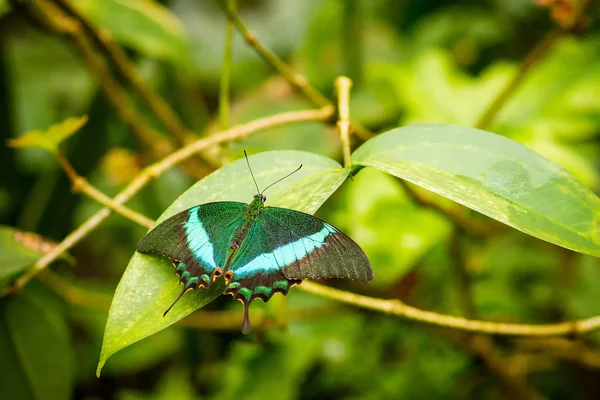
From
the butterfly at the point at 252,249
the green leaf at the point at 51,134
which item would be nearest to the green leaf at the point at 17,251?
the green leaf at the point at 51,134

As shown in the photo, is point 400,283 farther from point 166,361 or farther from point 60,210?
point 166,361

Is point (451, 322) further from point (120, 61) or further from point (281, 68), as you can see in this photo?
point (120, 61)

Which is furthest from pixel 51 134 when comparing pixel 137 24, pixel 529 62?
pixel 529 62

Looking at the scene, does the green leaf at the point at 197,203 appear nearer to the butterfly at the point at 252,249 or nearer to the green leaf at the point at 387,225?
the butterfly at the point at 252,249

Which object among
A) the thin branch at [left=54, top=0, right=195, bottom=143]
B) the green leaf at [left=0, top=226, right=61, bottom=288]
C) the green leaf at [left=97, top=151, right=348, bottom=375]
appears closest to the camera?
the green leaf at [left=97, top=151, right=348, bottom=375]

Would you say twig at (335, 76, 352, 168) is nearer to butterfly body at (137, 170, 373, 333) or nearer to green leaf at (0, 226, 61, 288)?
butterfly body at (137, 170, 373, 333)

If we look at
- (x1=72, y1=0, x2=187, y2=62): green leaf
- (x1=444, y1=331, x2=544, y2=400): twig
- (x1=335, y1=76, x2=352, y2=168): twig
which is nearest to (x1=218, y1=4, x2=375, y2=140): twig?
(x1=335, y1=76, x2=352, y2=168): twig

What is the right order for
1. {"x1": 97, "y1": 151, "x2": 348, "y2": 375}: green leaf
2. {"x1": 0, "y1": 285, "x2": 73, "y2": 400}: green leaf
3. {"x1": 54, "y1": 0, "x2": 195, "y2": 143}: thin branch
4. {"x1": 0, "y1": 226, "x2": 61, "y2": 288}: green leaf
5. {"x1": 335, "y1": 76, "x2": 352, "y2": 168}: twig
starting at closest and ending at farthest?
{"x1": 97, "y1": 151, "x2": 348, "y2": 375}: green leaf → {"x1": 335, "y1": 76, "x2": 352, "y2": 168}: twig → {"x1": 0, "y1": 226, "x2": 61, "y2": 288}: green leaf → {"x1": 0, "y1": 285, "x2": 73, "y2": 400}: green leaf → {"x1": 54, "y1": 0, "x2": 195, "y2": 143}: thin branch

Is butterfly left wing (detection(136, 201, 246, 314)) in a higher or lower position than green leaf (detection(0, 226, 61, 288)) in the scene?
higher
